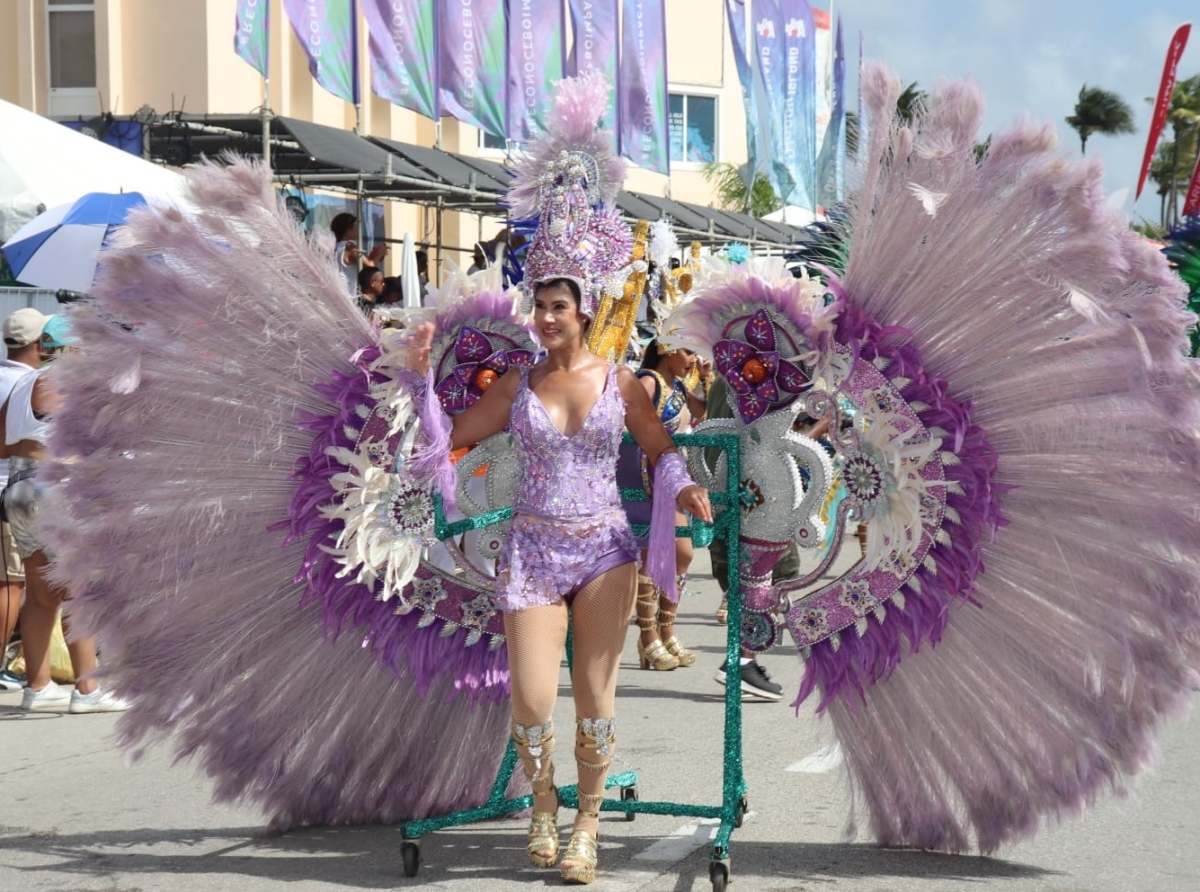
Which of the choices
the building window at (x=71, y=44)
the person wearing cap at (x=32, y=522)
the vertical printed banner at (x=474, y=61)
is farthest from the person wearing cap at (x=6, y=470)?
the building window at (x=71, y=44)

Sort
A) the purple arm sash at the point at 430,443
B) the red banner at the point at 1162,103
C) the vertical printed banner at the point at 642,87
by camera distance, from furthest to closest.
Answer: the red banner at the point at 1162,103 → the vertical printed banner at the point at 642,87 → the purple arm sash at the point at 430,443

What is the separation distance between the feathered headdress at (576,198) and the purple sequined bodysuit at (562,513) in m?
0.37

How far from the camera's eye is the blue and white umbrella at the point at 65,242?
1007 centimetres

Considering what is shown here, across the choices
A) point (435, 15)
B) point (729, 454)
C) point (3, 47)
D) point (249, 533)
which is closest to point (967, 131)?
point (729, 454)

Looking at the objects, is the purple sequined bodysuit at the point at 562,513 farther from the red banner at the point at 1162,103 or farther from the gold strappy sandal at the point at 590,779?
the red banner at the point at 1162,103

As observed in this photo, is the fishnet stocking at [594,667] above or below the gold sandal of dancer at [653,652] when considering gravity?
above

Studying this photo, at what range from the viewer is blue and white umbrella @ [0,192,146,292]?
10.1 m

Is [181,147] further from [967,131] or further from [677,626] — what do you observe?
[967,131]

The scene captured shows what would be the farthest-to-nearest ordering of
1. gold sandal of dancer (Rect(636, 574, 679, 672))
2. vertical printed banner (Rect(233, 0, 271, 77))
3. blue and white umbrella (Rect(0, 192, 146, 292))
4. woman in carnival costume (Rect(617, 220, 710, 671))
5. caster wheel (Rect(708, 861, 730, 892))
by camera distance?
vertical printed banner (Rect(233, 0, 271, 77)) < blue and white umbrella (Rect(0, 192, 146, 292)) < gold sandal of dancer (Rect(636, 574, 679, 672)) < woman in carnival costume (Rect(617, 220, 710, 671)) < caster wheel (Rect(708, 861, 730, 892))

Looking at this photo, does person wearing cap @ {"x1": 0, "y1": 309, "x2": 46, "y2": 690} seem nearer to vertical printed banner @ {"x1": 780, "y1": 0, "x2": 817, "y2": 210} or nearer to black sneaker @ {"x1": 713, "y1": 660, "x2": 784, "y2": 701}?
black sneaker @ {"x1": 713, "y1": 660, "x2": 784, "y2": 701}

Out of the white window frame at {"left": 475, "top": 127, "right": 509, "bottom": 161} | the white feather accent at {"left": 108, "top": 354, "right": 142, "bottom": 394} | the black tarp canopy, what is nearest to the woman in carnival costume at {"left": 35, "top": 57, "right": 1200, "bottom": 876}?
the white feather accent at {"left": 108, "top": 354, "right": 142, "bottom": 394}

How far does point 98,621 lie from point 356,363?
1189mm

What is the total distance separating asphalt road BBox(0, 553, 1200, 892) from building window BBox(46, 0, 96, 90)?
16622 mm

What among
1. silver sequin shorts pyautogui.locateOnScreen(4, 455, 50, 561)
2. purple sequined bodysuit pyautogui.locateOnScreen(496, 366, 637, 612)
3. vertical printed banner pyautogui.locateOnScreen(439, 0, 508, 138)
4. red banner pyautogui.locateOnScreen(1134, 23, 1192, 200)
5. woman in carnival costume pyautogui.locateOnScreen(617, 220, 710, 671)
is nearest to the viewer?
purple sequined bodysuit pyautogui.locateOnScreen(496, 366, 637, 612)
